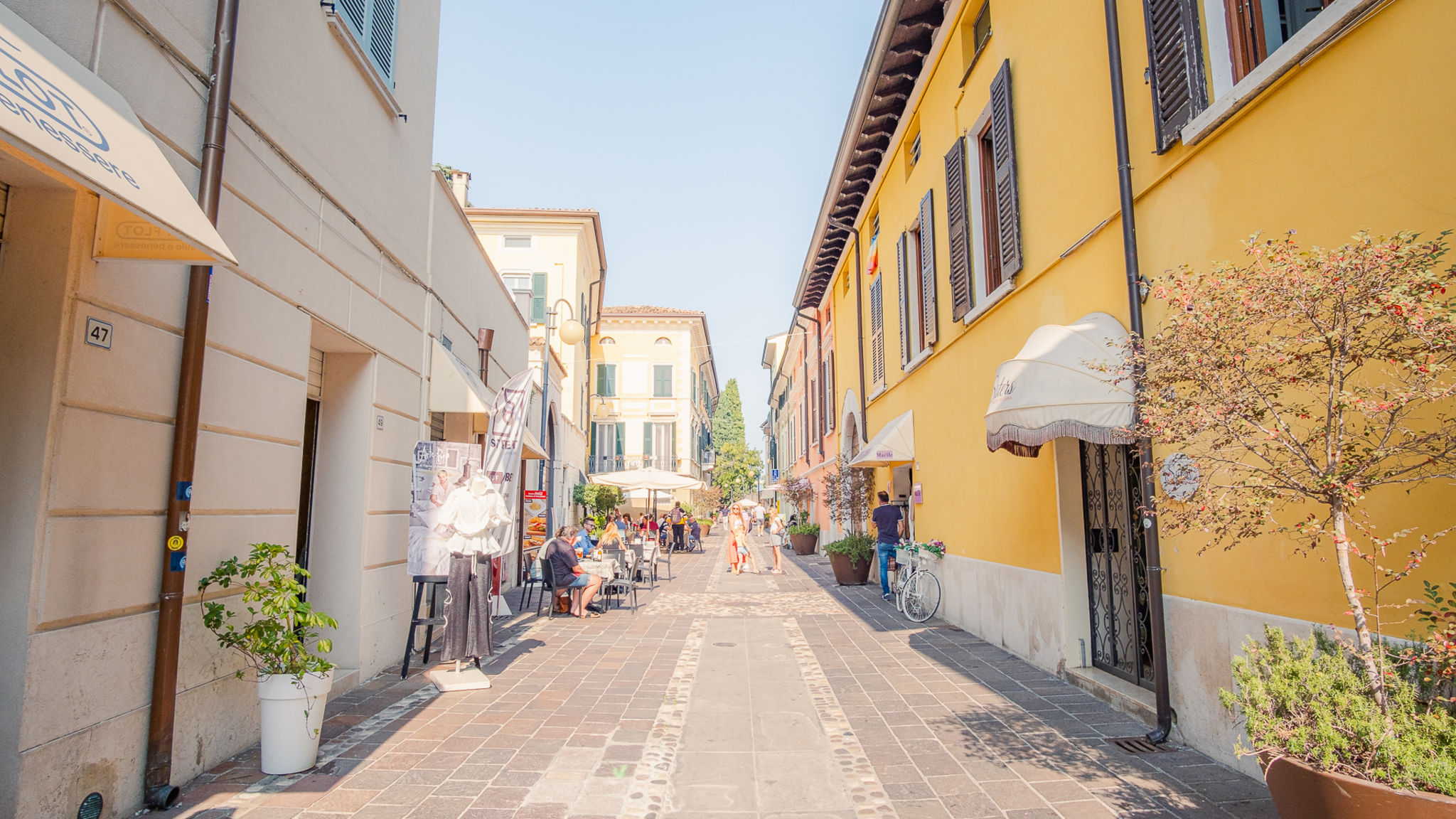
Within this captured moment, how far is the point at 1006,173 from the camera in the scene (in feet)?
24.5

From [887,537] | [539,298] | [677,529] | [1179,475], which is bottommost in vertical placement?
[677,529]

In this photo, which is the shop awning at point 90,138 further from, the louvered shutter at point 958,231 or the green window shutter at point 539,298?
the green window shutter at point 539,298

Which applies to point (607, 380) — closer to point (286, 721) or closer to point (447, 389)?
point (447, 389)

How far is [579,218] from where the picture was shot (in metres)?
23.9

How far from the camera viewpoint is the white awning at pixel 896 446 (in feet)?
37.7

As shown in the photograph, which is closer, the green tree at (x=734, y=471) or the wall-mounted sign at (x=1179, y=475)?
the wall-mounted sign at (x=1179, y=475)

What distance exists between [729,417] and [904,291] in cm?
5563

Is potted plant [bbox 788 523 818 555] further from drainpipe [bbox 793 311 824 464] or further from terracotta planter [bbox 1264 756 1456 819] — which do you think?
terracotta planter [bbox 1264 756 1456 819]

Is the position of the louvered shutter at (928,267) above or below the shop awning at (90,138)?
above

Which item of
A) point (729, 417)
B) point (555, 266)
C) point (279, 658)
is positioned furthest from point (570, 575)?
point (729, 417)

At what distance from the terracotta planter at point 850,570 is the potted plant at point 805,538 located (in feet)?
29.4

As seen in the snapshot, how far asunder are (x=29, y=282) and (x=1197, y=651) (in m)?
6.09

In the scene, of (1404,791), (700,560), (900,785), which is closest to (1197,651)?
(900,785)

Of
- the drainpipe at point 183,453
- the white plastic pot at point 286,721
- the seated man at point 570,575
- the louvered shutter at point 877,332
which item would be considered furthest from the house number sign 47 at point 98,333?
the louvered shutter at point 877,332
